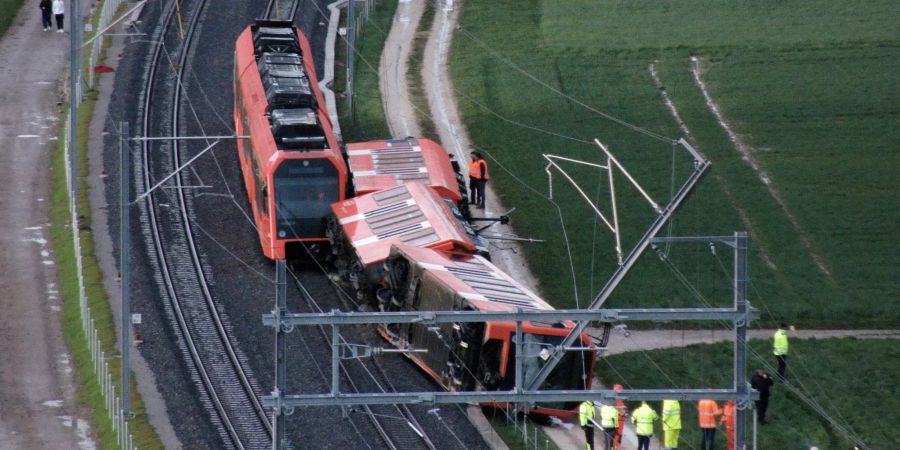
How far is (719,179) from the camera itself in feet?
193

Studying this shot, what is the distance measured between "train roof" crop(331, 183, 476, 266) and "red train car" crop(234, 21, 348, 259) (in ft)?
2.84

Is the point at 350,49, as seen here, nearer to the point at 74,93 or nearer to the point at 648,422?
the point at 74,93

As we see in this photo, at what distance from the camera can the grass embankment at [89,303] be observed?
137ft

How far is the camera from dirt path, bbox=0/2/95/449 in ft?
139

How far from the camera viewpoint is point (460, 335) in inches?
1629

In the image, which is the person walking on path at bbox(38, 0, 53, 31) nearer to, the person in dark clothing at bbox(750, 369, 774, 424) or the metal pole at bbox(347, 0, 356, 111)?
the metal pole at bbox(347, 0, 356, 111)

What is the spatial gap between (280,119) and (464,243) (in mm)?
7540

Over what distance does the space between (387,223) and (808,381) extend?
12158 millimetres

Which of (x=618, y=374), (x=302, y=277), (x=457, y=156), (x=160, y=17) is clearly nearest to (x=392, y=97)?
(x=457, y=156)

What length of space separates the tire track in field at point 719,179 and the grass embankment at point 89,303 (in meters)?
20.1

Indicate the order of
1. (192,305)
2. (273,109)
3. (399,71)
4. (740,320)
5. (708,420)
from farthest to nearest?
(399,71) < (273,109) < (192,305) < (708,420) < (740,320)

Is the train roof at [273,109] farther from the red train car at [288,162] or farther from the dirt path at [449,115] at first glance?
the dirt path at [449,115]

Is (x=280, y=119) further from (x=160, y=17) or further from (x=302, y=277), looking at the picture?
(x=160, y=17)

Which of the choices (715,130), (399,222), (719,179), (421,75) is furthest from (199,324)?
(421,75)
